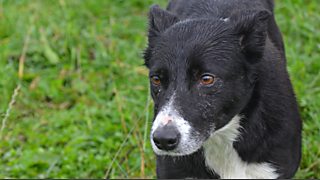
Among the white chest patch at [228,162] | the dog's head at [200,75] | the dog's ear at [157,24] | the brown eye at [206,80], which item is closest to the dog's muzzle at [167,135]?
the dog's head at [200,75]

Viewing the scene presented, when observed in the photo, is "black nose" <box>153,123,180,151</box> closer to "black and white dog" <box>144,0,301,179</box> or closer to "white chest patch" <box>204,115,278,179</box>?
"black and white dog" <box>144,0,301,179</box>

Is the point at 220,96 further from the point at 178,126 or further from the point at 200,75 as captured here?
the point at 178,126

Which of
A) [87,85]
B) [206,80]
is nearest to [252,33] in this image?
[206,80]

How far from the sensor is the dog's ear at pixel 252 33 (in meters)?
4.66

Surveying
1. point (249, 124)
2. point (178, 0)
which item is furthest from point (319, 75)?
point (249, 124)

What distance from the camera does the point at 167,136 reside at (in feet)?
14.0

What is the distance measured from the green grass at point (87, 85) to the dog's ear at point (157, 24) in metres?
0.87

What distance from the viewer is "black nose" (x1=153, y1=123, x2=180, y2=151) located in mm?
4273

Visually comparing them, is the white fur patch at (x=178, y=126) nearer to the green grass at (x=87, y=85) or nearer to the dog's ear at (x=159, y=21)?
the dog's ear at (x=159, y=21)

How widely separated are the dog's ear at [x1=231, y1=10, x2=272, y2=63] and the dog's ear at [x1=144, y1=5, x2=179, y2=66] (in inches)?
19.3

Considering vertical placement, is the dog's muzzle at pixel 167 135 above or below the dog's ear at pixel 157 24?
below

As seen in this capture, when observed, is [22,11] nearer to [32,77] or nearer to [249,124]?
[32,77]

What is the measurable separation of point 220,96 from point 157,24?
71 cm

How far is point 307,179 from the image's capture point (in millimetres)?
5820
